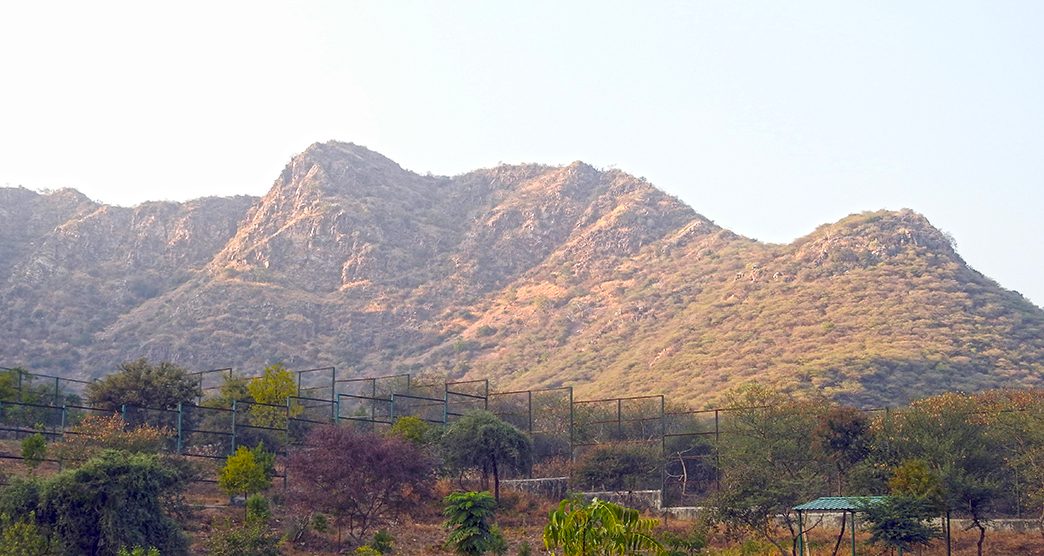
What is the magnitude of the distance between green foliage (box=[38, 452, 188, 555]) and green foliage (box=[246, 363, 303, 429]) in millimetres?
15068

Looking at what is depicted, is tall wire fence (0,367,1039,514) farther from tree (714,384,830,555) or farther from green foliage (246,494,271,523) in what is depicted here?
green foliage (246,494,271,523)

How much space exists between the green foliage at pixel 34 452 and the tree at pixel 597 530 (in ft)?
66.8

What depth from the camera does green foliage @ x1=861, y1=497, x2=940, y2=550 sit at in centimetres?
2880

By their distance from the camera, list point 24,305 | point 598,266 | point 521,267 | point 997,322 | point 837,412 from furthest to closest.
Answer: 1. point 521,267
2. point 598,266
3. point 24,305
4. point 997,322
5. point 837,412

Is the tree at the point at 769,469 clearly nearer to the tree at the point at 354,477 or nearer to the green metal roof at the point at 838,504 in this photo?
the green metal roof at the point at 838,504

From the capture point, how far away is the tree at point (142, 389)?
4047cm

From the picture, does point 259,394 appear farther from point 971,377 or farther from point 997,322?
point 997,322

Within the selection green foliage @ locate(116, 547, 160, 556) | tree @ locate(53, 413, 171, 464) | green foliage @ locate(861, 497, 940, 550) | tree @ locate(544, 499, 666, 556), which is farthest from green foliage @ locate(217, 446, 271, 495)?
tree @ locate(544, 499, 666, 556)

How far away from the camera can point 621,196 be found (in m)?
135

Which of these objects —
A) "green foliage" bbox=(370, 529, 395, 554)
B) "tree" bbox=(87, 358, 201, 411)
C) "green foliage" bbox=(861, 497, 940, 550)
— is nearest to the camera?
"green foliage" bbox=(861, 497, 940, 550)

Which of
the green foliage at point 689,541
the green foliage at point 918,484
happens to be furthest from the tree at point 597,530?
the green foliage at point 918,484

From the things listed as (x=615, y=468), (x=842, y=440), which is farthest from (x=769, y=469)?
(x=615, y=468)

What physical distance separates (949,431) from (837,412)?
16.0 ft

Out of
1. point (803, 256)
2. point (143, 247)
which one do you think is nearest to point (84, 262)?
point (143, 247)
